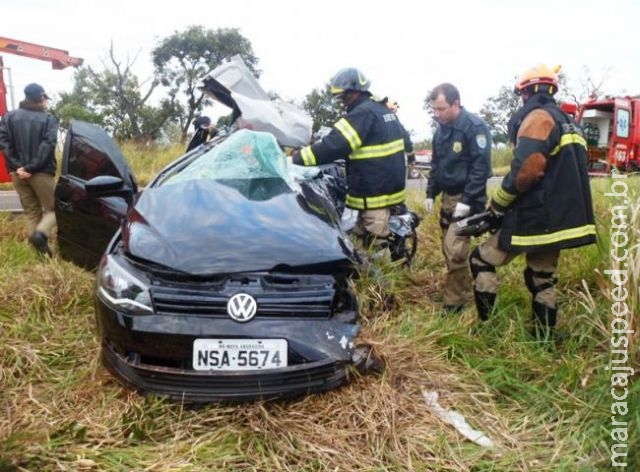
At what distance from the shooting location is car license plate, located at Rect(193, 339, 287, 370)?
213cm

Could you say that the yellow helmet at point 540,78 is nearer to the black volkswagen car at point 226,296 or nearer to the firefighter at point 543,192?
the firefighter at point 543,192

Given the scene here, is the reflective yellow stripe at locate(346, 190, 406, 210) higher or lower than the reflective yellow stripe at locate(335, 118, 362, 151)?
lower

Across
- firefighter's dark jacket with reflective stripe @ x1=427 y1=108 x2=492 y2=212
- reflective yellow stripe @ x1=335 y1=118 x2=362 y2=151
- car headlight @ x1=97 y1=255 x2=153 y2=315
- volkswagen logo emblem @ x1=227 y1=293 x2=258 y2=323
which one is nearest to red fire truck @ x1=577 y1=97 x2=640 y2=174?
firefighter's dark jacket with reflective stripe @ x1=427 y1=108 x2=492 y2=212

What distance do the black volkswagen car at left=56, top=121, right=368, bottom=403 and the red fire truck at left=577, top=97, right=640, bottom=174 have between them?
10.9 metres

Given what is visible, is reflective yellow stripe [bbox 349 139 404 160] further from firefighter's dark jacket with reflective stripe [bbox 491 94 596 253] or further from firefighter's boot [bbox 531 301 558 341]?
firefighter's boot [bbox 531 301 558 341]

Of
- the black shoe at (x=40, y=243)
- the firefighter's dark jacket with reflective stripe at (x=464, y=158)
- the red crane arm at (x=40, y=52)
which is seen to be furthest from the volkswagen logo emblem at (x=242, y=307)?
the red crane arm at (x=40, y=52)

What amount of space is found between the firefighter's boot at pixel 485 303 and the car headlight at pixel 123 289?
1993mm

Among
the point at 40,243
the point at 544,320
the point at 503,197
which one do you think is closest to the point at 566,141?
the point at 503,197

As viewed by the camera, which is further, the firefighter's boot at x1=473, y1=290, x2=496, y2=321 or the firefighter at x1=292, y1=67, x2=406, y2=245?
the firefighter at x1=292, y1=67, x2=406, y2=245

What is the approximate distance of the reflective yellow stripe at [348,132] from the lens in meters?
3.82

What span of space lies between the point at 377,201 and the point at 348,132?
0.55 meters

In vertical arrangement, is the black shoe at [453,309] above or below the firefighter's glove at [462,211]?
below

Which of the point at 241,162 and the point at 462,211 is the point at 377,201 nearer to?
the point at 462,211

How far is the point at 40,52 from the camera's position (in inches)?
390
